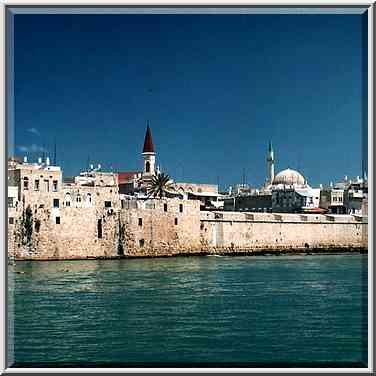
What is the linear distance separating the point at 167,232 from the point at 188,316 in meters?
7.45

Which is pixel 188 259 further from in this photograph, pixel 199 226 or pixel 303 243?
pixel 303 243

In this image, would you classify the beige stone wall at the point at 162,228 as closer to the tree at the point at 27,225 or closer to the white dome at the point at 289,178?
the tree at the point at 27,225

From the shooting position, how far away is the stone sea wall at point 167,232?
11.0 m

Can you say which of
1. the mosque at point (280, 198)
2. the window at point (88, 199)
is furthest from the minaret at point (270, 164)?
the window at point (88, 199)

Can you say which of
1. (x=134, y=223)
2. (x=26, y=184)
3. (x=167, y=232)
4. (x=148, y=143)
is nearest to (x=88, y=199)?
(x=134, y=223)

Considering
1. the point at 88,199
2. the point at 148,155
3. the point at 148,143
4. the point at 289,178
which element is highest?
the point at 148,143

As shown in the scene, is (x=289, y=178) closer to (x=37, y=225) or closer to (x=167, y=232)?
(x=167, y=232)

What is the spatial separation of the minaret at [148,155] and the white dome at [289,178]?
449 cm

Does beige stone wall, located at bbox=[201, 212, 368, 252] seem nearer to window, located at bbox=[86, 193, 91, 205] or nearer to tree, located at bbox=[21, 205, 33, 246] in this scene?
window, located at bbox=[86, 193, 91, 205]

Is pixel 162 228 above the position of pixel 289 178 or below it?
below

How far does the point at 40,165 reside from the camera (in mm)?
10961

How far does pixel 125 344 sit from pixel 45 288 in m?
3.58

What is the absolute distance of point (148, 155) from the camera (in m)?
12.2

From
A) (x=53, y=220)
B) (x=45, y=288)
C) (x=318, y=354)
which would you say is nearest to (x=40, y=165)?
(x=53, y=220)
